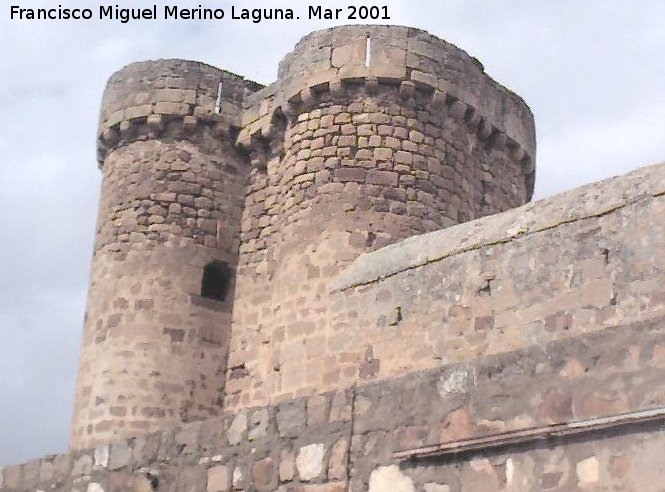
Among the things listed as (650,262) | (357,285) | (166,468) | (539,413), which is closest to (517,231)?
(650,262)

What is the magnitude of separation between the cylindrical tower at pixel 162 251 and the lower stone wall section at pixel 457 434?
6.40 meters

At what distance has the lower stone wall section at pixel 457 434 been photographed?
320 centimetres

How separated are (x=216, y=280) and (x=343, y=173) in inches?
87.4

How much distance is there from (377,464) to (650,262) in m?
4.01

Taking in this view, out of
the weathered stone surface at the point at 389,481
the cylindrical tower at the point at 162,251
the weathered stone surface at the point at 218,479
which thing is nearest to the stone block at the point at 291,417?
the weathered stone surface at the point at 218,479

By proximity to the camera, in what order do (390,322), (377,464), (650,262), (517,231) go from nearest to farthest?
(377,464)
(650,262)
(517,231)
(390,322)

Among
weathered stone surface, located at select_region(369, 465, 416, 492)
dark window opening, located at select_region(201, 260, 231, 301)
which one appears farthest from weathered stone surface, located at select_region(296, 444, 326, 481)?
dark window opening, located at select_region(201, 260, 231, 301)

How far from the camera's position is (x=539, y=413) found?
3.39 m

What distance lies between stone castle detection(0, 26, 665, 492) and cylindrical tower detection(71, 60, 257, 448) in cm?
2

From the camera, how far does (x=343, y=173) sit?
1056 cm

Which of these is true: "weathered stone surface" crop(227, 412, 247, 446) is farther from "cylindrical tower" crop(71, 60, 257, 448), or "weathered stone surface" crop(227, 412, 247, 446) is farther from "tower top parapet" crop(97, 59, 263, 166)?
"tower top parapet" crop(97, 59, 263, 166)

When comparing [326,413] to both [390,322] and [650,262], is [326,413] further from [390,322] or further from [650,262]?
[390,322]

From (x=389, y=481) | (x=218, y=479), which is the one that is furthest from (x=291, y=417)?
(x=389, y=481)

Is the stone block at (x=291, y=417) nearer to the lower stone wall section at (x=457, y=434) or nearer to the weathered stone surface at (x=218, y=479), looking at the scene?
the lower stone wall section at (x=457, y=434)
